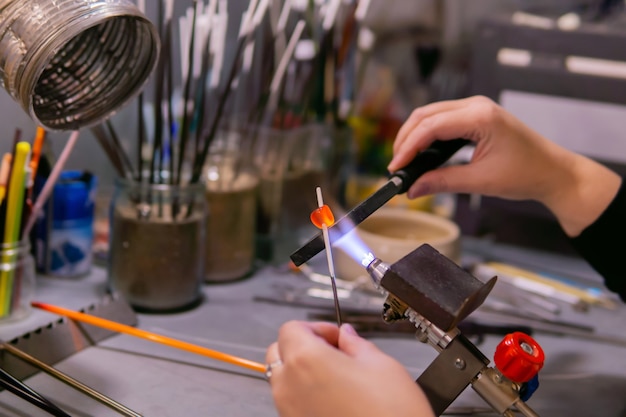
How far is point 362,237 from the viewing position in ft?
3.65

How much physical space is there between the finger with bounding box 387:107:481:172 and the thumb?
0.30m

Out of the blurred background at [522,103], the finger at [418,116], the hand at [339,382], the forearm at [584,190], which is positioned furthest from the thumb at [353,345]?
the blurred background at [522,103]

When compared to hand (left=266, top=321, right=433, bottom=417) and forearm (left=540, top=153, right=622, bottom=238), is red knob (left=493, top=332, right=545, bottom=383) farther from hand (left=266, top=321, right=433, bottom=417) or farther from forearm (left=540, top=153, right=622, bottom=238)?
forearm (left=540, top=153, right=622, bottom=238)

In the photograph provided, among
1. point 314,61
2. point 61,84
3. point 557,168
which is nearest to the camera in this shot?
point 61,84

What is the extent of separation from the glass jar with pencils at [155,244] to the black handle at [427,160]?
0.94 ft

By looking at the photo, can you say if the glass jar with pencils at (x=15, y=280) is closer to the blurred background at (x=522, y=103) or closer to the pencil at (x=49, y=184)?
the pencil at (x=49, y=184)

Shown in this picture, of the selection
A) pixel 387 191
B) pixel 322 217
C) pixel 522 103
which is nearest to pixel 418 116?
pixel 387 191

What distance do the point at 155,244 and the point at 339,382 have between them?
45cm

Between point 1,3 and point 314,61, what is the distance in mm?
600

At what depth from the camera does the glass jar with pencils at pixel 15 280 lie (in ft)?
2.93

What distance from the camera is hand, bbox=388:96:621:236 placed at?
90 cm

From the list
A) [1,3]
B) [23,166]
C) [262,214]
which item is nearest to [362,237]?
[262,214]

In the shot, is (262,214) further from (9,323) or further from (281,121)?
(9,323)

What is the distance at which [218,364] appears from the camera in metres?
0.87
